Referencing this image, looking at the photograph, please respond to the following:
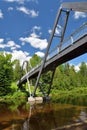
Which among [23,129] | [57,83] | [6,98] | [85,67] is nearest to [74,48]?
[23,129]

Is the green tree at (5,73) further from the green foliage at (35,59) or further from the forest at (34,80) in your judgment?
the green foliage at (35,59)

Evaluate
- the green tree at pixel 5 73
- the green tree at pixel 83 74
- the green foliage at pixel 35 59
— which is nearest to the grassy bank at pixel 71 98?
the green tree at pixel 5 73

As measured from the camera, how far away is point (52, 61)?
119ft

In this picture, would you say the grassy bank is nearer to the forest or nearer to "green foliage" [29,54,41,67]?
the forest

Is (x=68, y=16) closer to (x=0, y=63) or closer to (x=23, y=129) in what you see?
(x=23, y=129)

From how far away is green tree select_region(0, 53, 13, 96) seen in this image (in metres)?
57.2

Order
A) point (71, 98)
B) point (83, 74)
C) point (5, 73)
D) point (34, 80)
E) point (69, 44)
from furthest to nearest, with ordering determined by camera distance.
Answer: point (83, 74) → point (34, 80) → point (5, 73) → point (71, 98) → point (69, 44)

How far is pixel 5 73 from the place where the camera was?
2314 inches

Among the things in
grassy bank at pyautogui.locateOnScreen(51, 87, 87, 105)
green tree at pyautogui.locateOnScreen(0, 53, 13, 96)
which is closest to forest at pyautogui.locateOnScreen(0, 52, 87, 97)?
green tree at pyautogui.locateOnScreen(0, 53, 13, 96)

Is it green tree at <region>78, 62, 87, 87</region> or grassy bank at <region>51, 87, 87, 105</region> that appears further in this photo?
green tree at <region>78, 62, 87, 87</region>

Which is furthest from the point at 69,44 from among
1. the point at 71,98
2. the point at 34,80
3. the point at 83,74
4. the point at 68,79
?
the point at 83,74

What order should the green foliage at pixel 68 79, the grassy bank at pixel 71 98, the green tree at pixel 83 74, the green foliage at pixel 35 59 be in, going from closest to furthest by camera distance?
1. the grassy bank at pixel 71 98
2. the green foliage at pixel 68 79
3. the green foliage at pixel 35 59
4. the green tree at pixel 83 74

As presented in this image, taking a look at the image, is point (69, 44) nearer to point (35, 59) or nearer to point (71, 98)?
point (71, 98)

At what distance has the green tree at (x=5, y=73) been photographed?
5725 cm
